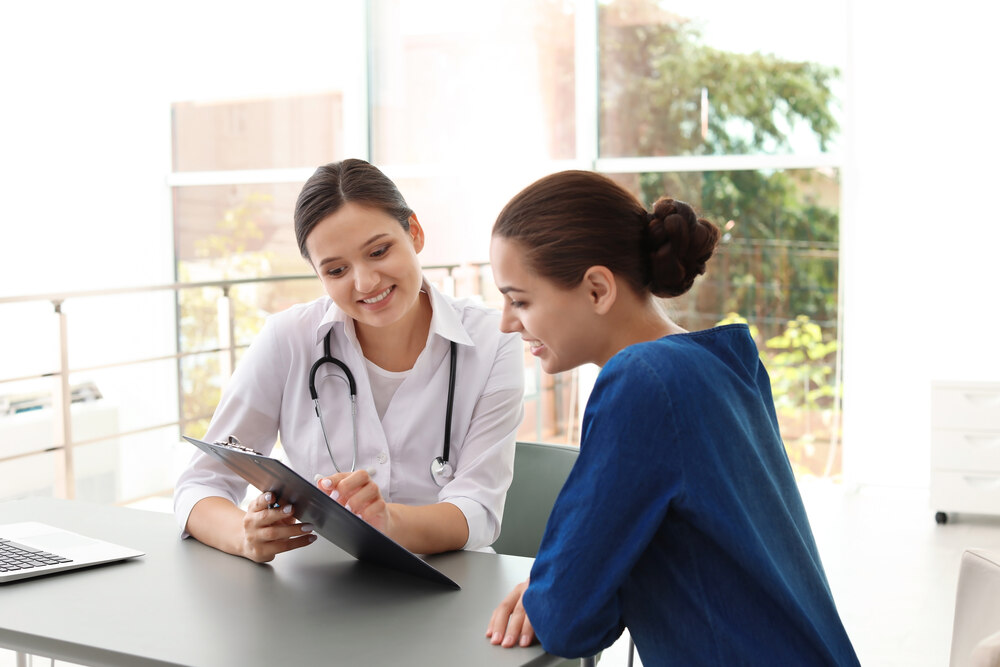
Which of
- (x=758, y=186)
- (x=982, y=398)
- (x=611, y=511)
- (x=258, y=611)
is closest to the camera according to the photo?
(x=611, y=511)

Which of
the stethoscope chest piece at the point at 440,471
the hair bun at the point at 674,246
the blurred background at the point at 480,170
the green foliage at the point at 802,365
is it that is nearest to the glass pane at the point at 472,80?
the blurred background at the point at 480,170

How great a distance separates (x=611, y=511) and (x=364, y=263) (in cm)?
77

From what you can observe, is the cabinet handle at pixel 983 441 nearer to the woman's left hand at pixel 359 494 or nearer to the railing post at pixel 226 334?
the railing post at pixel 226 334

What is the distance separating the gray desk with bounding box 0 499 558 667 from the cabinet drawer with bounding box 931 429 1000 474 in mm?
3261

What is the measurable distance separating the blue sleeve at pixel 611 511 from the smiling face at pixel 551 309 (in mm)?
168

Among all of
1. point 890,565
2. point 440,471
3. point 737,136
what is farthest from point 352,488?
point 737,136

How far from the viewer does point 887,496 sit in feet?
14.9

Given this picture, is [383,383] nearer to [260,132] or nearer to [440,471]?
[440,471]

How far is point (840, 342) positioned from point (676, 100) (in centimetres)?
143

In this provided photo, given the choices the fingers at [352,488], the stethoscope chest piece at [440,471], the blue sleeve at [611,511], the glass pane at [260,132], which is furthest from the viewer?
the glass pane at [260,132]

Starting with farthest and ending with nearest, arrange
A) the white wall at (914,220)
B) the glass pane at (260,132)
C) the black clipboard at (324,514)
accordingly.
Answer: the glass pane at (260,132) < the white wall at (914,220) < the black clipboard at (324,514)

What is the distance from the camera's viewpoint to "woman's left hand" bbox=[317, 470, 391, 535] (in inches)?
50.4

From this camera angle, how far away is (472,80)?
5508 mm

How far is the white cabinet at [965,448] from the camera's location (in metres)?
4.01
